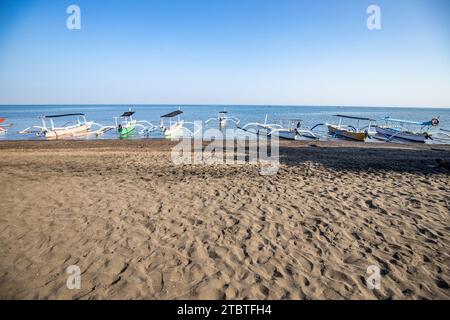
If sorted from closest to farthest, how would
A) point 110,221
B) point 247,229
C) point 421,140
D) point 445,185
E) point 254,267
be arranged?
point 254,267 → point 247,229 → point 110,221 → point 445,185 → point 421,140

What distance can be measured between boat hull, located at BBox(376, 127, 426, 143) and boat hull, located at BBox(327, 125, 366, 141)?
21.9 feet

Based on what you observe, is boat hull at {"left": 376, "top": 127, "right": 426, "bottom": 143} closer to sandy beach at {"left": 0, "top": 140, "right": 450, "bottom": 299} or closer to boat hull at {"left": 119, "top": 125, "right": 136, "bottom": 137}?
sandy beach at {"left": 0, "top": 140, "right": 450, "bottom": 299}

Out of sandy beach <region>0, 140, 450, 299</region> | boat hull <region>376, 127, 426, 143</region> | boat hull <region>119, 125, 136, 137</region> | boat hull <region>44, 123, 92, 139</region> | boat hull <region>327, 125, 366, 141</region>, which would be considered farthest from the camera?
boat hull <region>119, 125, 136, 137</region>

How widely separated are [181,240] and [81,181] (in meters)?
6.27

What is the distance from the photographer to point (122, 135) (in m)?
29.2

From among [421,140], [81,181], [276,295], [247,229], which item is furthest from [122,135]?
[421,140]

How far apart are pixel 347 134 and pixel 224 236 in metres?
27.0

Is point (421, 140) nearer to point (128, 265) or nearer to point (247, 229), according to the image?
point (247, 229)

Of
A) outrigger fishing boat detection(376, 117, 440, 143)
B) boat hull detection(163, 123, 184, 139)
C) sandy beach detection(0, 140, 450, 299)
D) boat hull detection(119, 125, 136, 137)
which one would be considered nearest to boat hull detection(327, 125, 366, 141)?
outrigger fishing boat detection(376, 117, 440, 143)

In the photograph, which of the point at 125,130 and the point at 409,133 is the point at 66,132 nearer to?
the point at 125,130

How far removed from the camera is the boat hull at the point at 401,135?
26897 millimetres

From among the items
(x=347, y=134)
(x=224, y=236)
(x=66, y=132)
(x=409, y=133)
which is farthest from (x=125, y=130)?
(x=409, y=133)

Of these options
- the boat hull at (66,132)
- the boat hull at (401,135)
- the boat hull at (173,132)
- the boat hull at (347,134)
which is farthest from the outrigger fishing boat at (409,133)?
the boat hull at (66,132)

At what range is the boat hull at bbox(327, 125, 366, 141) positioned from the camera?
84.7 feet
